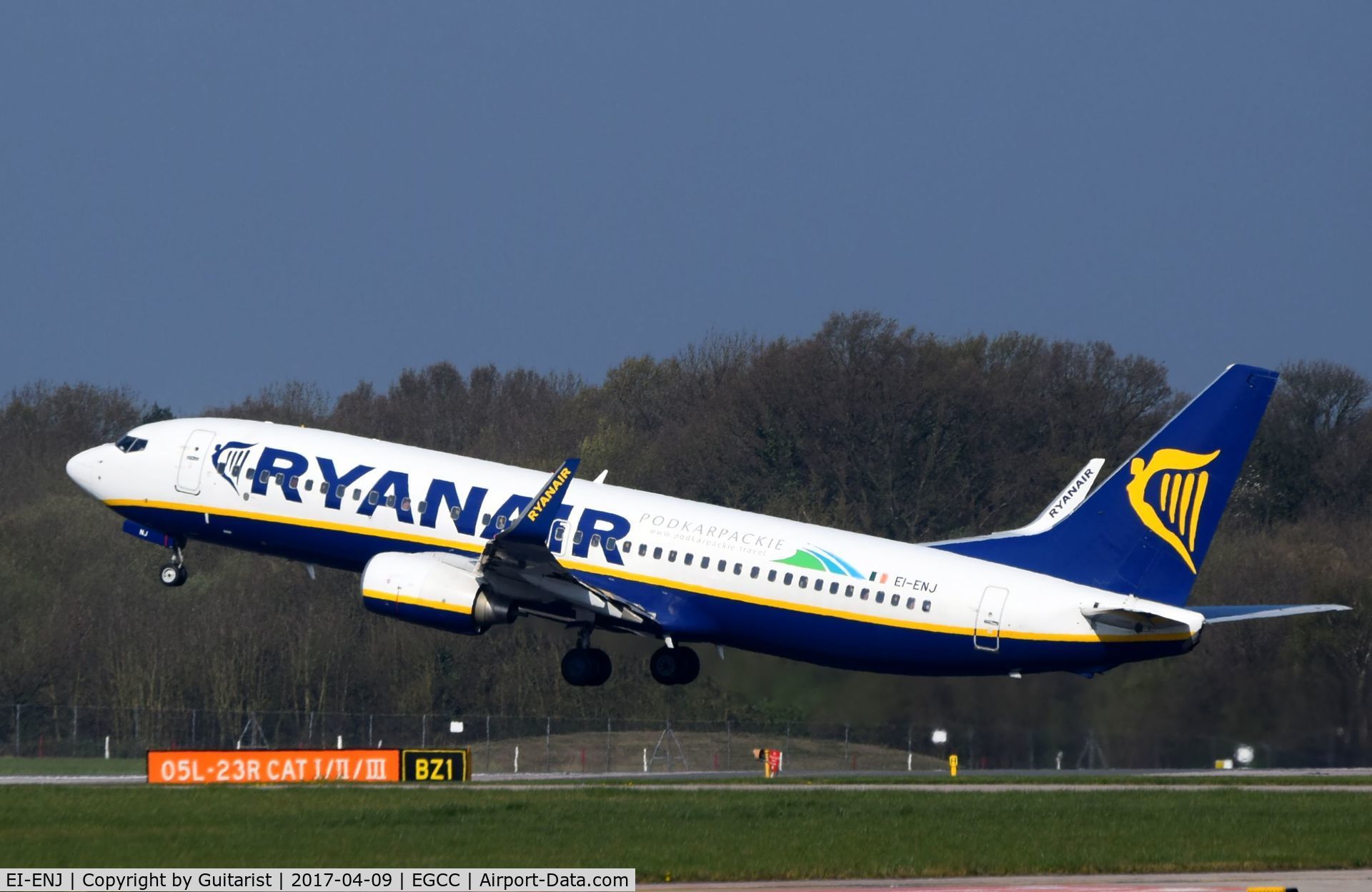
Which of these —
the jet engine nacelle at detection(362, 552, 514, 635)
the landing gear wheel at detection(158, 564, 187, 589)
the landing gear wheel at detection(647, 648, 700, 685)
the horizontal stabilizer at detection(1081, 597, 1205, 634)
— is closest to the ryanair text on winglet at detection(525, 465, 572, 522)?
the jet engine nacelle at detection(362, 552, 514, 635)

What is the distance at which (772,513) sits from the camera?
89.5 metres

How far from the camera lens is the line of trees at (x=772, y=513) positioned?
51375 millimetres

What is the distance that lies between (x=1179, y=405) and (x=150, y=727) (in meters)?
66.3

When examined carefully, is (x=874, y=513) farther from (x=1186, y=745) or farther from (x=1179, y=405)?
(x=1186, y=745)

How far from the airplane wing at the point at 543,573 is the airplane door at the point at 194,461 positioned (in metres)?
9.19

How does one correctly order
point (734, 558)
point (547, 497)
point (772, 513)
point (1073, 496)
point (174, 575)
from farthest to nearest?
point (772, 513)
point (1073, 496)
point (174, 575)
point (734, 558)
point (547, 497)

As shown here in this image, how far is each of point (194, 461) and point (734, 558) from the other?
14.8 metres

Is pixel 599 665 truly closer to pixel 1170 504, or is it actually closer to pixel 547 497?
pixel 547 497

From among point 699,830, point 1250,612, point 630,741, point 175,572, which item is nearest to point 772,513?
point 630,741

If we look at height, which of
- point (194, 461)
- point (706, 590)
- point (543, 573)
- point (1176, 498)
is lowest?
point (706, 590)

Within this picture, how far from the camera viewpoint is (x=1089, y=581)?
146 feet

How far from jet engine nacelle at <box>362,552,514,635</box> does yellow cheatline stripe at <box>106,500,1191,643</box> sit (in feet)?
4.95

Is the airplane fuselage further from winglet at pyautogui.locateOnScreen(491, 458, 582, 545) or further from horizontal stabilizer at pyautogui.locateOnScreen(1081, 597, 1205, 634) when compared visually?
winglet at pyautogui.locateOnScreen(491, 458, 582, 545)

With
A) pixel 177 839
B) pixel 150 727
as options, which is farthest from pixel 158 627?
pixel 177 839
